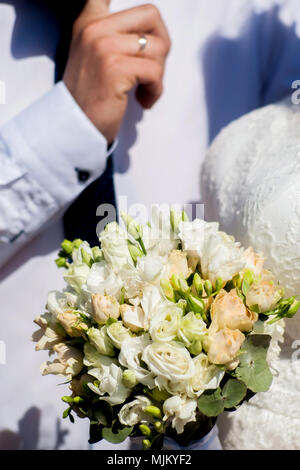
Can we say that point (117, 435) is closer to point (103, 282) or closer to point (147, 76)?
point (103, 282)

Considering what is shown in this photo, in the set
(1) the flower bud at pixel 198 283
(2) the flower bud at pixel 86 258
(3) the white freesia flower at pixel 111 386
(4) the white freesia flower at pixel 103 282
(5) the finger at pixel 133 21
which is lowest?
(3) the white freesia flower at pixel 111 386

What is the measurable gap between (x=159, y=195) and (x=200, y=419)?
71cm

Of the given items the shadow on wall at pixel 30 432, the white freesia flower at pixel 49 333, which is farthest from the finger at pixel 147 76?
the shadow on wall at pixel 30 432

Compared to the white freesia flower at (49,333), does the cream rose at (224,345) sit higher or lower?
higher

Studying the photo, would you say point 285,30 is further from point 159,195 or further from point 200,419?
point 200,419

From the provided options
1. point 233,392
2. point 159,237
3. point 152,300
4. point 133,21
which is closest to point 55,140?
point 133,21

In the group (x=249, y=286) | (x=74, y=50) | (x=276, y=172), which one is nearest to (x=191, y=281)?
(x=249, y=286)

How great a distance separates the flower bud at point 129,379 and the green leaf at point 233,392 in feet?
0.35

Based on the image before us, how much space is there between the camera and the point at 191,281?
2.09ft

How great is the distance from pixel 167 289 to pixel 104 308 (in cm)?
8

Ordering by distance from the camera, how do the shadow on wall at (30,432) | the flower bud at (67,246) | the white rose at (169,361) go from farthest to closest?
the shadow on wall at (30,432) < the flower bud at (67,246) < the white rose at (169,361)

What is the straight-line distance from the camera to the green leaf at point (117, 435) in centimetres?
61

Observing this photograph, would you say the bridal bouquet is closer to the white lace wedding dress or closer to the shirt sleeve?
the white lace wedding dress

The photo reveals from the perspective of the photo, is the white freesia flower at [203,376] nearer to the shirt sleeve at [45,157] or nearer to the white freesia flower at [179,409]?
the white freesia flower at [179,409]
